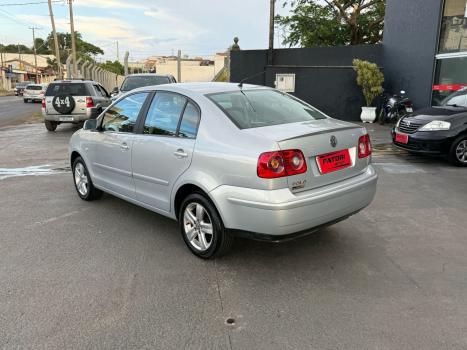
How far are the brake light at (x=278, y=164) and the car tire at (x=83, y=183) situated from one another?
3249 millimetres

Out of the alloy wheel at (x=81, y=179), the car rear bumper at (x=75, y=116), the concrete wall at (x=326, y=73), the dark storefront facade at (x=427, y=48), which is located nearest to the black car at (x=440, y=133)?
the dark storefront facade at (x=427, y=48)

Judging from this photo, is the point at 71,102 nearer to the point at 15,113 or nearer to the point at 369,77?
the point at 369,77

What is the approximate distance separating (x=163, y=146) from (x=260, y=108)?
3.40ft

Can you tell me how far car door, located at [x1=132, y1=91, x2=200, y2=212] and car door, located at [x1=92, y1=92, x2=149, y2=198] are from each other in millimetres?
189

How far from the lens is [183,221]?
14.3ft

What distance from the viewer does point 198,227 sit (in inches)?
165

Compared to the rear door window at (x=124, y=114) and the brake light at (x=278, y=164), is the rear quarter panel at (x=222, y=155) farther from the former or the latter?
the rear door window at (x=124, y=114)

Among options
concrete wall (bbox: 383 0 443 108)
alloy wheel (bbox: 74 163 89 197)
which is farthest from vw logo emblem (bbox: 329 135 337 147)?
concrete wall (bbox: 383 0 443 108)

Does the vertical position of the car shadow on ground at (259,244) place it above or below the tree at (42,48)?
below

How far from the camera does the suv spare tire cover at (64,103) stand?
13883mm

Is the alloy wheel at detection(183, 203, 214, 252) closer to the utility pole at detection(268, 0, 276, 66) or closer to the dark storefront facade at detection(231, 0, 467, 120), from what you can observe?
the dark storefront facade at detection(231, 0, 467, 120)

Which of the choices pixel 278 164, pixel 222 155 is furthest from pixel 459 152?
pixel 222 155

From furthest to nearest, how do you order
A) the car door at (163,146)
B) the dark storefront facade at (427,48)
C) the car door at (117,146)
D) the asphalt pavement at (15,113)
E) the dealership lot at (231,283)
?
the asphalt pavement at (15,113)
the dark storefront facade at (427,48)
the car door at (117,146)
the car door at (163,146)
the dealership lot at (231,283)

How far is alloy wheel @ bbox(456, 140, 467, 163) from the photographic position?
8195 millimetres
